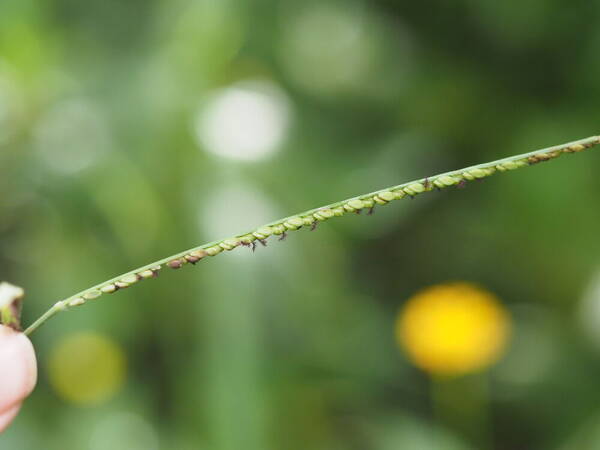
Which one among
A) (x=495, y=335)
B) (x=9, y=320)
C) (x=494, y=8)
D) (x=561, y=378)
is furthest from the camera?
(x=494, y=8)

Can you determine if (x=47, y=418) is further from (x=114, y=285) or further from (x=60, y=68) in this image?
(x=114, y=285)

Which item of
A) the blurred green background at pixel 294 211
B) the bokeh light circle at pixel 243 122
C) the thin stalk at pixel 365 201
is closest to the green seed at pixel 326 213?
the thin stalk at pixel 365 201

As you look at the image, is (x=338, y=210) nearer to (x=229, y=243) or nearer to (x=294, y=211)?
(x=229, y=243)

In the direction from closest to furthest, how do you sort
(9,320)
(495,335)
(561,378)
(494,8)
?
1. (9,320)
2. (495,335)
3. (561,378)
4. (494,8)

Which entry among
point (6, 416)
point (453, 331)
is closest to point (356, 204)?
point (6, 416)

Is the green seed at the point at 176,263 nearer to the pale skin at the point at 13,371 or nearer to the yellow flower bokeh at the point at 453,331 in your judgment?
the pale skin at the point at 13,371

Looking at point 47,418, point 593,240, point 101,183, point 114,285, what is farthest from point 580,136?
point 114,285
